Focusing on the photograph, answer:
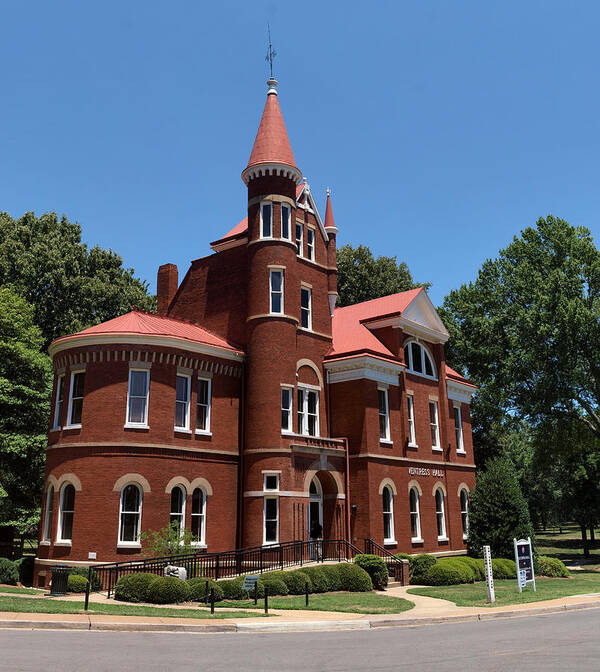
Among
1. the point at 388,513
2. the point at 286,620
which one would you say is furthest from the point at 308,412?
the point at 286,620

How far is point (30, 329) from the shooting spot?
37.4 metres

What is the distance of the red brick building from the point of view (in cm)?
2475

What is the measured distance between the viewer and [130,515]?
24.1 m

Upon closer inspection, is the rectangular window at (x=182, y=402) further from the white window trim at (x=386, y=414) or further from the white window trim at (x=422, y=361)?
the white window trim at (x=422, y=361)

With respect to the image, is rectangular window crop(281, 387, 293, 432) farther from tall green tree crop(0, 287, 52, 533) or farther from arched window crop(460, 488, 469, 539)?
arched window crop(460, 488, 469, 539)

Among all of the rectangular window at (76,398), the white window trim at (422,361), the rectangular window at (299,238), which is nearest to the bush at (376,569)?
the white window trim at (422,361)

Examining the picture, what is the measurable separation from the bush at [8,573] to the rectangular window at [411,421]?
19193mm

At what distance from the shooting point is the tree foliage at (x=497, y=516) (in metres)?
33.0

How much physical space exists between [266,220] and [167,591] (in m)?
17.8

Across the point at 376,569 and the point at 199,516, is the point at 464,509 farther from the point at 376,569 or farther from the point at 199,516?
the point at 199,516

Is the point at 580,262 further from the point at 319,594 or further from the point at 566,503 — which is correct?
the point at 566,503

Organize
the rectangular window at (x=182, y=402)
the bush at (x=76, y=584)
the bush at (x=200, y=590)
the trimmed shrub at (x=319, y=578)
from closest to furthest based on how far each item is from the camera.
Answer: the bush at (x=200, y=590) → the bush at (x=76, y=584) → the trimmed shrub at (x=319, y=578) → the rectangular window at (x=182, y=402)

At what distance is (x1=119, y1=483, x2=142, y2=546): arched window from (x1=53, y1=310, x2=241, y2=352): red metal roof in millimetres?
6108

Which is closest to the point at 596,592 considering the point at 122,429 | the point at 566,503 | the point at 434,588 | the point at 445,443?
the point at 434,588
